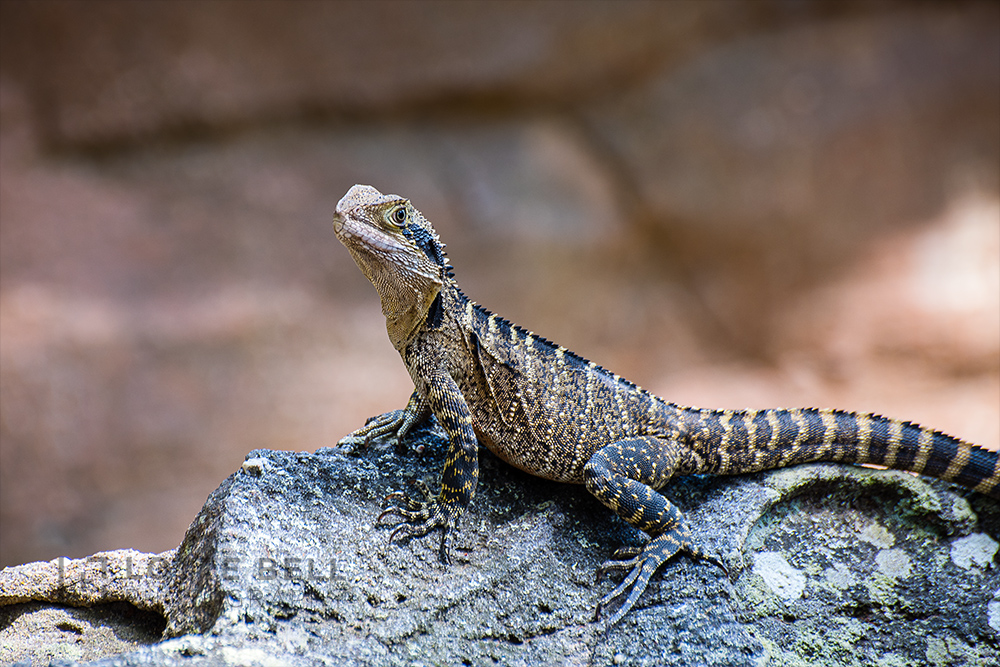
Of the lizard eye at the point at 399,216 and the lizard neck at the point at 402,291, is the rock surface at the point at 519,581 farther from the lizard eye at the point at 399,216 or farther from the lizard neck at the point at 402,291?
the lizard eye at the point at 399,216

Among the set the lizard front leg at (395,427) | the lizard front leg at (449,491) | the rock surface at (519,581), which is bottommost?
the rock surface at (519,581)

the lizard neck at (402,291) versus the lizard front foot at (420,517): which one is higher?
the lizard neck at (402,291)

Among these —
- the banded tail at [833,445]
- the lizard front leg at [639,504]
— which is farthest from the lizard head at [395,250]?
the banded tail at [833,445]

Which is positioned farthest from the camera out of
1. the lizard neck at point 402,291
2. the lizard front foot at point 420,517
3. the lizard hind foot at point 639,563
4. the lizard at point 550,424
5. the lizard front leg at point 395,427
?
the lizard front leg at point 395,427

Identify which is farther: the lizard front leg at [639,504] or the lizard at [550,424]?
the lizard at [550,424]

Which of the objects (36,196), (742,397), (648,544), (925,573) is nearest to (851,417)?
(925,573)

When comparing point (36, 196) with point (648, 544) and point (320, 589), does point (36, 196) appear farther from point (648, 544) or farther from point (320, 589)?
point (648, 544)

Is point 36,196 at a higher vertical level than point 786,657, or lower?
higher
